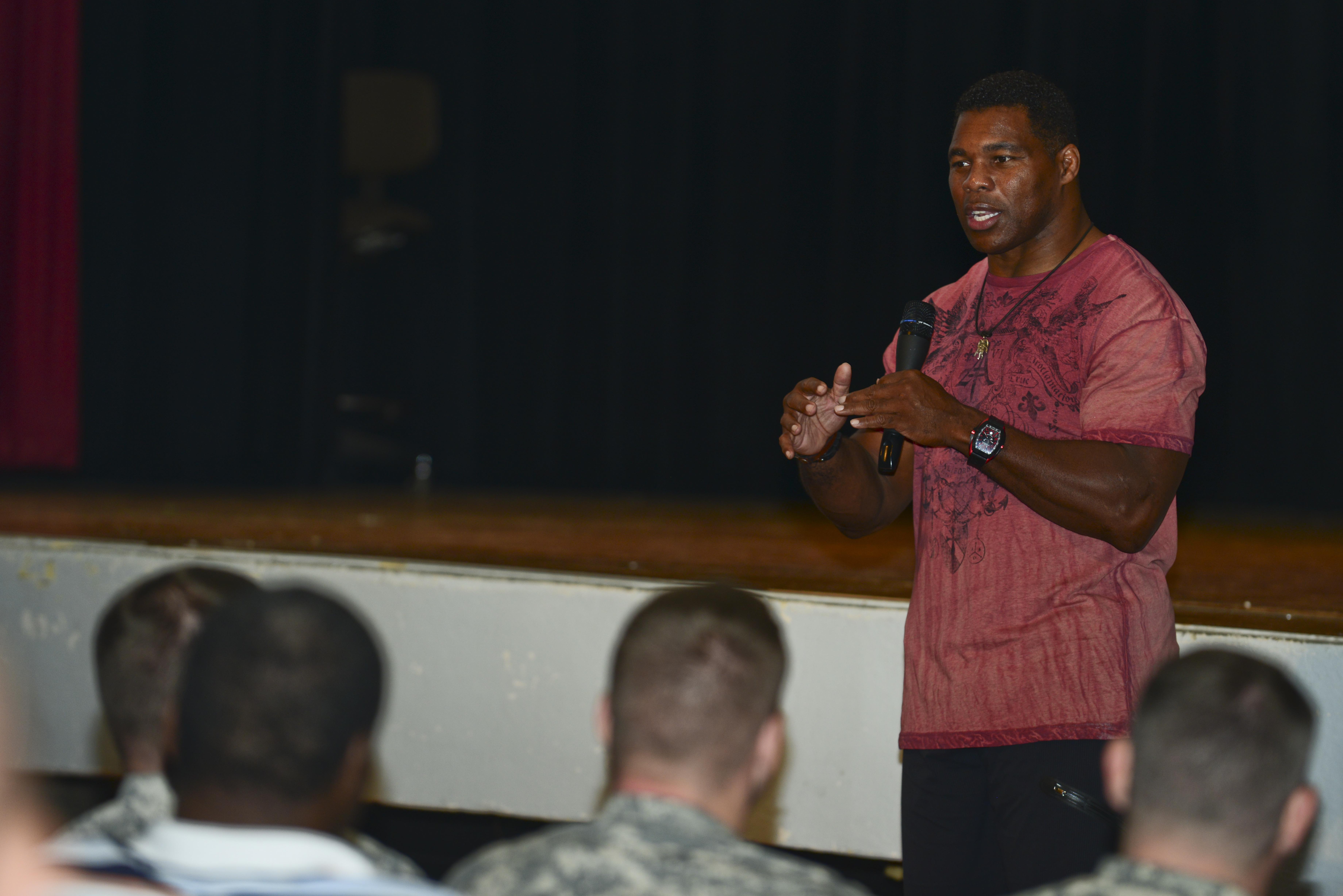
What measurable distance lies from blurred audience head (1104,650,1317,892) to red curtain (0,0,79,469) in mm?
4606

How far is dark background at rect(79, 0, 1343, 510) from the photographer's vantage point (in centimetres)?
413

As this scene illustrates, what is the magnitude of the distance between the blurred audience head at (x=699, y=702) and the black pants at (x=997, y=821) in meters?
0.51

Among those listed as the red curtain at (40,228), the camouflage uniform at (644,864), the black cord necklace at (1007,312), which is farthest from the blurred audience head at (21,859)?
the red curtain at (40,228)

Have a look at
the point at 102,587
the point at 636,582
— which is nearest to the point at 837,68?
the point at 636,582

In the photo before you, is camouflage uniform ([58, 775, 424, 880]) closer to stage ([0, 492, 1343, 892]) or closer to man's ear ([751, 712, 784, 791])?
man's ear ([751, 712, 784, 791])

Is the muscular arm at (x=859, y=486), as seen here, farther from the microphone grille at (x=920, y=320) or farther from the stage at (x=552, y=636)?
the stage at (x=552, y=636)

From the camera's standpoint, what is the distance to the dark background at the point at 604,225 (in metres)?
4.13

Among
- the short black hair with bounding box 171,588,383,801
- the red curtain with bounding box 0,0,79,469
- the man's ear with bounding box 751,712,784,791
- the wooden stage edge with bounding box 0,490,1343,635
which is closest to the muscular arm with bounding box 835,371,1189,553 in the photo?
the man's ear with bounding box 751,712,784,791

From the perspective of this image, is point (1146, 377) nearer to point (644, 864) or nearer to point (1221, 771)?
point (1221, 771)

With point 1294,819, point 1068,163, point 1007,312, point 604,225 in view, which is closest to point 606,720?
point 1294,819

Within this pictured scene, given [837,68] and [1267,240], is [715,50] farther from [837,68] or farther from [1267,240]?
[1267,240]

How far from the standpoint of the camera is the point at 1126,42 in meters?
4.15

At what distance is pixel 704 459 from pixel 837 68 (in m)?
1.47

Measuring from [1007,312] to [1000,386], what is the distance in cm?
10
